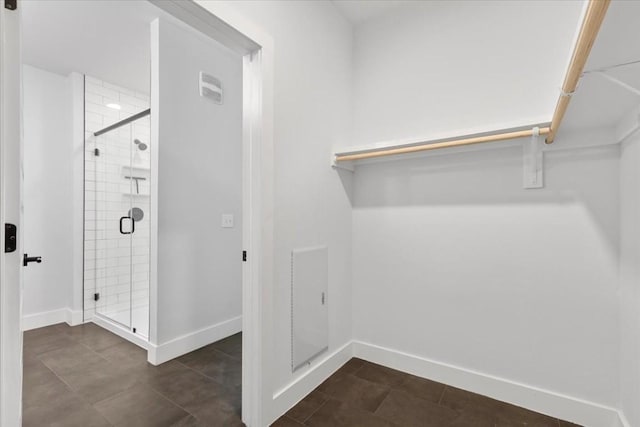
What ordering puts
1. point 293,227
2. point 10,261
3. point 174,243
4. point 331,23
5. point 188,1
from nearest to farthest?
point 10,261 < point 188,1 < point 293,227 < point 331,23 < point 174,243

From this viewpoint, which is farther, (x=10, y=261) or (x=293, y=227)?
(x=293, y=227)

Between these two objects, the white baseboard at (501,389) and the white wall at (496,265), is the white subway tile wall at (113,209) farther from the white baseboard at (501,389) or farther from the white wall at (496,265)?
the white baseboard at (501,389)

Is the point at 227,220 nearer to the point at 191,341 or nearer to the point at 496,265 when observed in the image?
the point at 191,341

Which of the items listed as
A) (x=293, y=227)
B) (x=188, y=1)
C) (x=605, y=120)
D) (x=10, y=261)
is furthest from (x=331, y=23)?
(x=10, y=261)

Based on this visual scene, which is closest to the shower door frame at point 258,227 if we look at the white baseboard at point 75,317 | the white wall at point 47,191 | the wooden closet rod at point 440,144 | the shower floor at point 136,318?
the wooden closet rod at point 440,144

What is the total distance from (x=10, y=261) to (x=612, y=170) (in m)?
2.49

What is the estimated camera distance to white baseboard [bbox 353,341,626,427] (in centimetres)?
155

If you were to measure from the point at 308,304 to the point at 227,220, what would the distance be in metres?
1.31

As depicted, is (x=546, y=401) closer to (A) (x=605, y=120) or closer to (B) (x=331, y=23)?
(A) (x=605, y=120)

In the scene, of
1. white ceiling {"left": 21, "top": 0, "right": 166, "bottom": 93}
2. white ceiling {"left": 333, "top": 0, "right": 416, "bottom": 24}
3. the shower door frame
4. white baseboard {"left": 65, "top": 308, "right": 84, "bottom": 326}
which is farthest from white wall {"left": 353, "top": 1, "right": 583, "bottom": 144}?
white baseboard {"left": 65, "top": 308, "right": 84, "bottom": 326}

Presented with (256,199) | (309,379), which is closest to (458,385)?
(309,379)

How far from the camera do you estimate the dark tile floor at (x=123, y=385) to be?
5.36 feet

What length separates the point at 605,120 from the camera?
144 centimetres

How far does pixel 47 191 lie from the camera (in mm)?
3098
